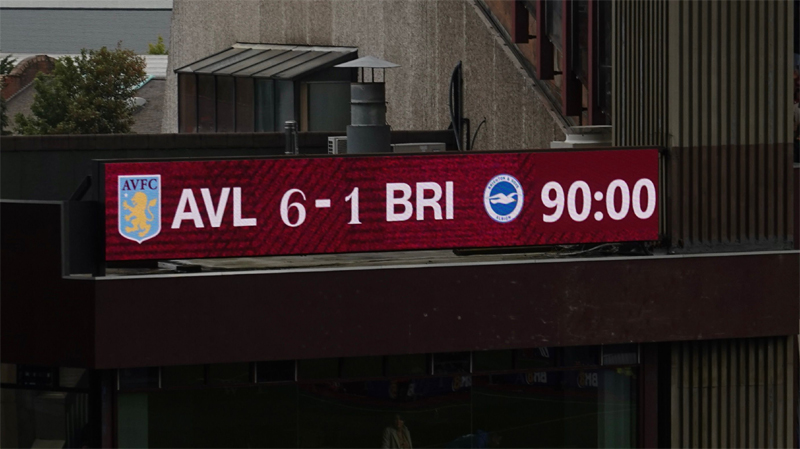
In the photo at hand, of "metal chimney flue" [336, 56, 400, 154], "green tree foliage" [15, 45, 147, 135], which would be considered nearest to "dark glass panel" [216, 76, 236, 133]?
"metal chimney flue" [336, 56, 400, 154]

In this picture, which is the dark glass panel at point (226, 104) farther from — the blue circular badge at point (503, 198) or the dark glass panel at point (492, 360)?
the dark glass panel at point (492, 360)

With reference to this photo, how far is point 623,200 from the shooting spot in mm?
16234

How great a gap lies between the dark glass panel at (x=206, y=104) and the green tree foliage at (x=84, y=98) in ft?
52.8

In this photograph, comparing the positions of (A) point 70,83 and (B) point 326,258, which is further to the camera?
(A) point 70,83

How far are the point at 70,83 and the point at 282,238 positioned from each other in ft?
147

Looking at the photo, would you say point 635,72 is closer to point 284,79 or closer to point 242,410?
point 242,410

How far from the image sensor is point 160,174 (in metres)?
14.8

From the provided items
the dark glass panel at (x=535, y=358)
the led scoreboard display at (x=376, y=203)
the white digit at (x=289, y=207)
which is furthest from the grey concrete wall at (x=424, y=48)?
the white digit at (x=289, y=207)

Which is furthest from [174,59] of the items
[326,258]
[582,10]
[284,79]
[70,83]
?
[326,258]

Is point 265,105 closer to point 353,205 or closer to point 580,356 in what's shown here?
point 353,205

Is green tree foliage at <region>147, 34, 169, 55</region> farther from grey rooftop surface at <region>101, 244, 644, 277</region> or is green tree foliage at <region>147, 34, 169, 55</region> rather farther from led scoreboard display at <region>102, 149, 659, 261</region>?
led scoreboard display at <region>102, 149, 659, 261</region>

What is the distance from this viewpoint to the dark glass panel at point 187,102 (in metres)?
42.4

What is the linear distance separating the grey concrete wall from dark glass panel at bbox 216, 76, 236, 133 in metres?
2.82

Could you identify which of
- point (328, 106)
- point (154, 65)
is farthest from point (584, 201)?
point (154, 65)
